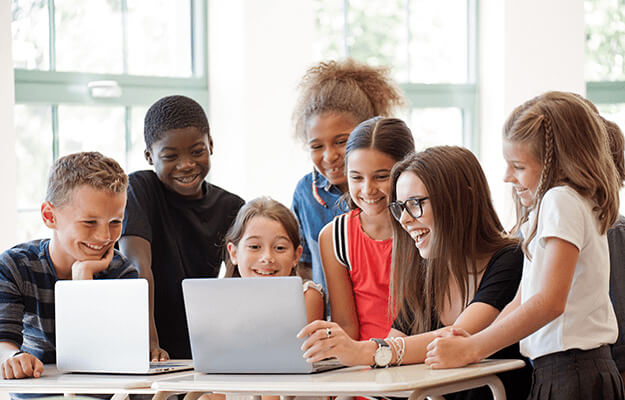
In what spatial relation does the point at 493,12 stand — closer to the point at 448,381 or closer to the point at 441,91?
the point at 441,91

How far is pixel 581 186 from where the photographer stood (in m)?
1.83

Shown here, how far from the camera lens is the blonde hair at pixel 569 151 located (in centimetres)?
183

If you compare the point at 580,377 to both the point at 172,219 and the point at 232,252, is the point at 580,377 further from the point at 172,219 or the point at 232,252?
the point at 172,219

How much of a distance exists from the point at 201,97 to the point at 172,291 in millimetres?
1991

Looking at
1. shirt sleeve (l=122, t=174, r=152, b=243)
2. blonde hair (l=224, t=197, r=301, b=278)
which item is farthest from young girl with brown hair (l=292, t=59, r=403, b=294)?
shirt sleeve (l=122, t=174, r=152, b=243)

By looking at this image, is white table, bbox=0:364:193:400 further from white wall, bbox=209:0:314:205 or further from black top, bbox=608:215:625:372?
white wall, bbox=209:0:314:205

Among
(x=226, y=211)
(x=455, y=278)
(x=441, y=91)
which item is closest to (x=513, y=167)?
(x=455, y=278)

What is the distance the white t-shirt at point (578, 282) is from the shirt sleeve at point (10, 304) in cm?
130

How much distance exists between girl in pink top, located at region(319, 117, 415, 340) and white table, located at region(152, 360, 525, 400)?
54cm

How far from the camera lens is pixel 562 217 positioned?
1773mm

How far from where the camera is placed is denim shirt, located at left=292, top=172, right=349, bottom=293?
2822mm

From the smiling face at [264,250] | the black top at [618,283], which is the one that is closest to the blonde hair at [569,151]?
the black top at [618,283]

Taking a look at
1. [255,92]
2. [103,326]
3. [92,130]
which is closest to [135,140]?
[92,130]

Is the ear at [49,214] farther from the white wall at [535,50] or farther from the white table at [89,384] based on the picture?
the white wall at [535,50]
